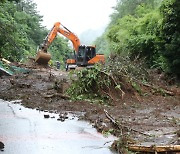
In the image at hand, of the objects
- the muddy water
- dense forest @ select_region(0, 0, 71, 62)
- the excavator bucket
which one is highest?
dense forest @ select_region(0, 0, 71, 62)

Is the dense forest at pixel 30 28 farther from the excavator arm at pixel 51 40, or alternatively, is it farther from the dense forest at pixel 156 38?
the dense forest at pixel 156 38

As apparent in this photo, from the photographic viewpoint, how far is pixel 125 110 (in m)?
11.7

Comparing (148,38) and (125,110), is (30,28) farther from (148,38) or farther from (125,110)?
(125,110)

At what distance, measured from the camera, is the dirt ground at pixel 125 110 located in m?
8.21

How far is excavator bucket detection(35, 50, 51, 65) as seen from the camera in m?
26.0

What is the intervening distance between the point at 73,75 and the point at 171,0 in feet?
22.8

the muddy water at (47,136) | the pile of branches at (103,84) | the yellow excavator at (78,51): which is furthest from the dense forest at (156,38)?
the muddy water at (47,136)

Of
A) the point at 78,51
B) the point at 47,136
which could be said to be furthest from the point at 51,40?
the point at 47,136

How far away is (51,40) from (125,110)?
16.4 m

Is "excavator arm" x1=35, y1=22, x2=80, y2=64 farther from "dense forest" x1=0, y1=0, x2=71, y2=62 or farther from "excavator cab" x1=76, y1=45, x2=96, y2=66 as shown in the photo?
"dense forest" x1=0, y1=0, x2=71, y2=62

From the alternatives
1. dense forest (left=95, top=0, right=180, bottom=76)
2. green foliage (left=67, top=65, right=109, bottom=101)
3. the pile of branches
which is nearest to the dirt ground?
the pile of branches

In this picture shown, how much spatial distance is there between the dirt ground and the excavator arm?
872 centimetres

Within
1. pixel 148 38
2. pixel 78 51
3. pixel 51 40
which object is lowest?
pixel 78 51

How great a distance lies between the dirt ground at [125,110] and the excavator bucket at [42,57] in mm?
8478
